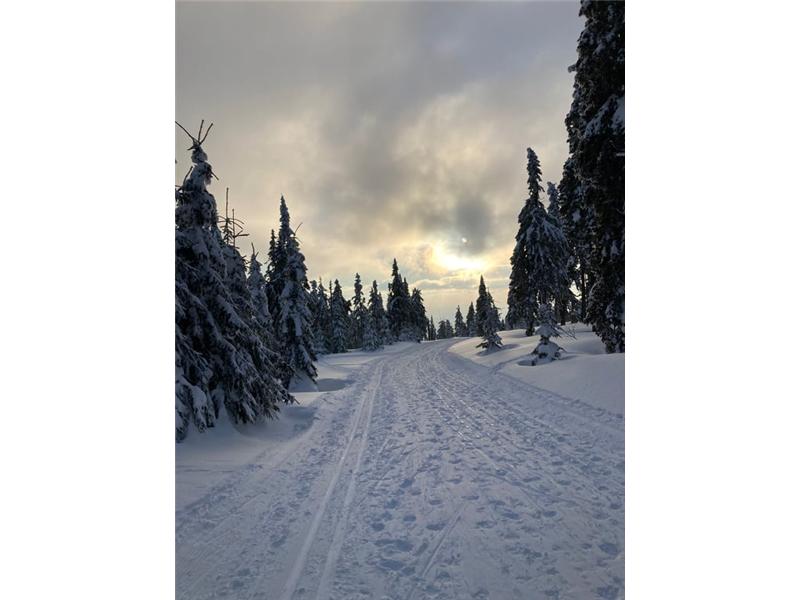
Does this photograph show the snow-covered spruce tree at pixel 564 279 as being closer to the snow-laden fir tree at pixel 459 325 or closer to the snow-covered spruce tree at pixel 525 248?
the snow-covered spruce tree at pixel 525 248

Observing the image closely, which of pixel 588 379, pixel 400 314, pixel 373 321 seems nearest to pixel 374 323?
pixel 373 321

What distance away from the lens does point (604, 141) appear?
8.48m

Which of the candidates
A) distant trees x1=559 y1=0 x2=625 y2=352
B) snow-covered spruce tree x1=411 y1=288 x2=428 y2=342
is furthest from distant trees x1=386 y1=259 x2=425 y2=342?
distant trees x1=559 y1=0 x2=625 y2=352

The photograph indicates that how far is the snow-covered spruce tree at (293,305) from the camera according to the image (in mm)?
17422

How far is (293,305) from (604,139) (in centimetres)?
1616

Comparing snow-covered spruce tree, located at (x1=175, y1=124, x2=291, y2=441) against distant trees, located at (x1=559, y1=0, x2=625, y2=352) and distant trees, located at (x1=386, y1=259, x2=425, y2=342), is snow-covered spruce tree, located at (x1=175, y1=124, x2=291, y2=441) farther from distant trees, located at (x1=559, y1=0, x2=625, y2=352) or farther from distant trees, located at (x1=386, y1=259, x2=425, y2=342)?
distant trees, located at (x1=386, y1=259, x2=425, y2=342)

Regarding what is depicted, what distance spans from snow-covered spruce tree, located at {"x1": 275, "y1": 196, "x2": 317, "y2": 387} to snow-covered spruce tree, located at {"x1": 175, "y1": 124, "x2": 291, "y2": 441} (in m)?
9.51

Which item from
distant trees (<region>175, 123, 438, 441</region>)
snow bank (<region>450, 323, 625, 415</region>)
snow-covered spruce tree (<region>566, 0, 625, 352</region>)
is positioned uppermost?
snow-covered spruce tree (<region>566, 0, 625, 352</region>)

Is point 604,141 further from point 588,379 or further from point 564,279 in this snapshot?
point 564,279

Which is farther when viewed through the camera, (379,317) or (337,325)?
(379,317)

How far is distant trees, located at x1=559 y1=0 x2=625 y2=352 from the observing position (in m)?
7.66
